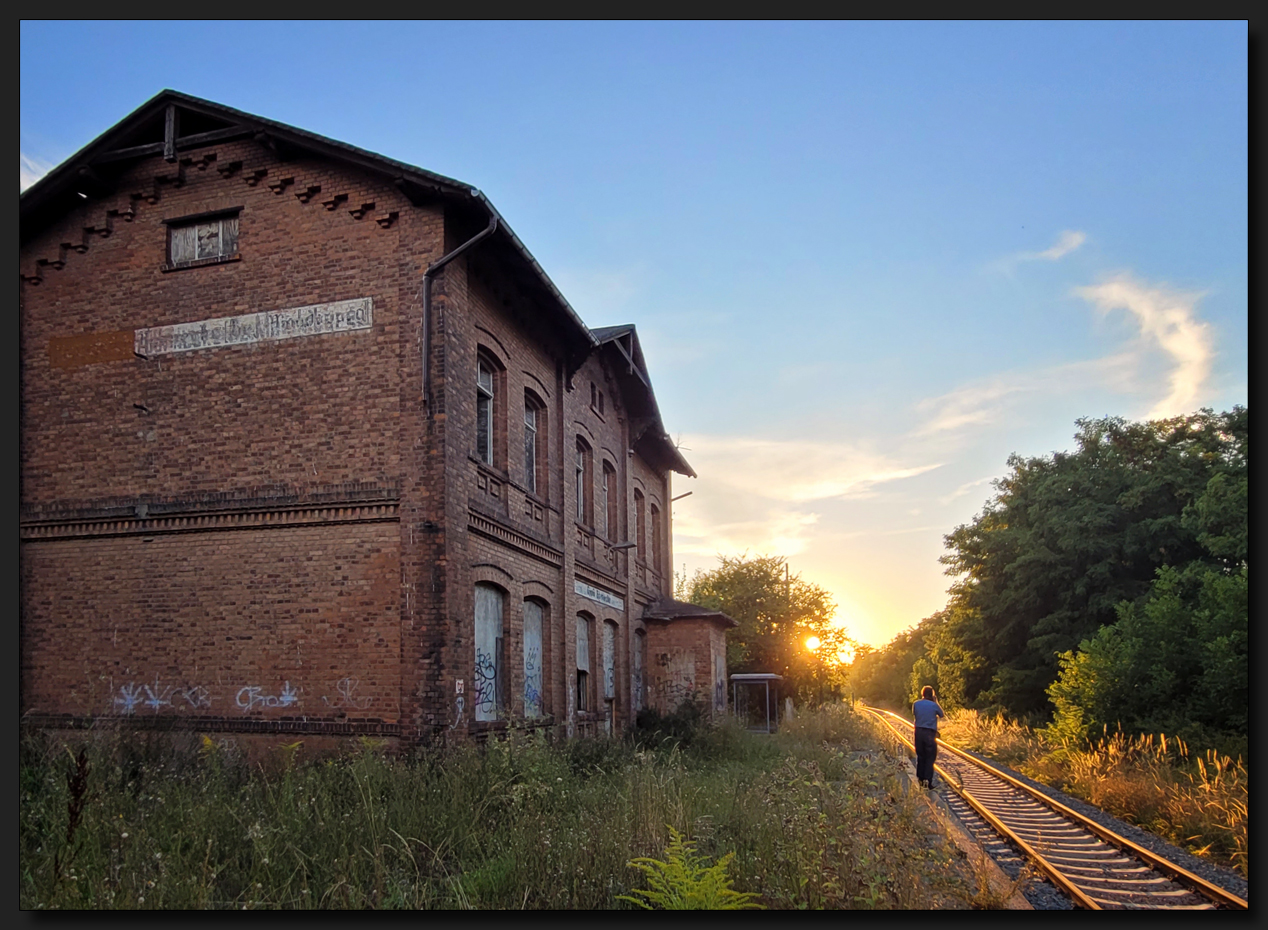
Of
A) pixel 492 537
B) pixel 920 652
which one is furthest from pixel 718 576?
pixel 920 652

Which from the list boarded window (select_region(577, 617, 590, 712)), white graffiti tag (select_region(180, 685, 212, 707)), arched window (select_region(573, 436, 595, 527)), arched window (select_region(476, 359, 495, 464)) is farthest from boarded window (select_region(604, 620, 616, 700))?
white graffiti tag (select_region(180, 685, 212, 707))

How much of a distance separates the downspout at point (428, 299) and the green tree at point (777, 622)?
2831 centimetres

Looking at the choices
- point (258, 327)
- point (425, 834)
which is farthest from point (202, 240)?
point (425, 834)

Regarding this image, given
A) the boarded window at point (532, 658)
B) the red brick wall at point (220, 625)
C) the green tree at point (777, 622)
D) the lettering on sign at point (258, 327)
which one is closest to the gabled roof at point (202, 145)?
the lettering on sign at point (258, 327)

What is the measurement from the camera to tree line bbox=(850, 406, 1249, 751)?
1406 cm

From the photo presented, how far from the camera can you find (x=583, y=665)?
1773 centimetres

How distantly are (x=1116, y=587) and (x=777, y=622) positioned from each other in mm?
17268

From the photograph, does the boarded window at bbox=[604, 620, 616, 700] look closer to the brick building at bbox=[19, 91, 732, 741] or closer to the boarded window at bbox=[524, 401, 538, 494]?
the brick building at bbox=[19, 91, 732, 741]

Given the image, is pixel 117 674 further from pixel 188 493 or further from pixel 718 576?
pixel 718 576

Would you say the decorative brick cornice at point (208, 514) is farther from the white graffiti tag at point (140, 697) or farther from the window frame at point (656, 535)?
the window frame at point (656, 535)

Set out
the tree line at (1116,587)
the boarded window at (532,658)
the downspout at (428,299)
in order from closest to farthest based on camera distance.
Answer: the downspout at (428,299), the tree line at (1116,587), the boarded window at (532,658)

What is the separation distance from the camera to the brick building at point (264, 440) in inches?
471

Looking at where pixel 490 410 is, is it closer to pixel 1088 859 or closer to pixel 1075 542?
pixel 1088 859

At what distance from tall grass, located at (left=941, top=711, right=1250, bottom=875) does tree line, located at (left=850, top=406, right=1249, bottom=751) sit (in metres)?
0.50
